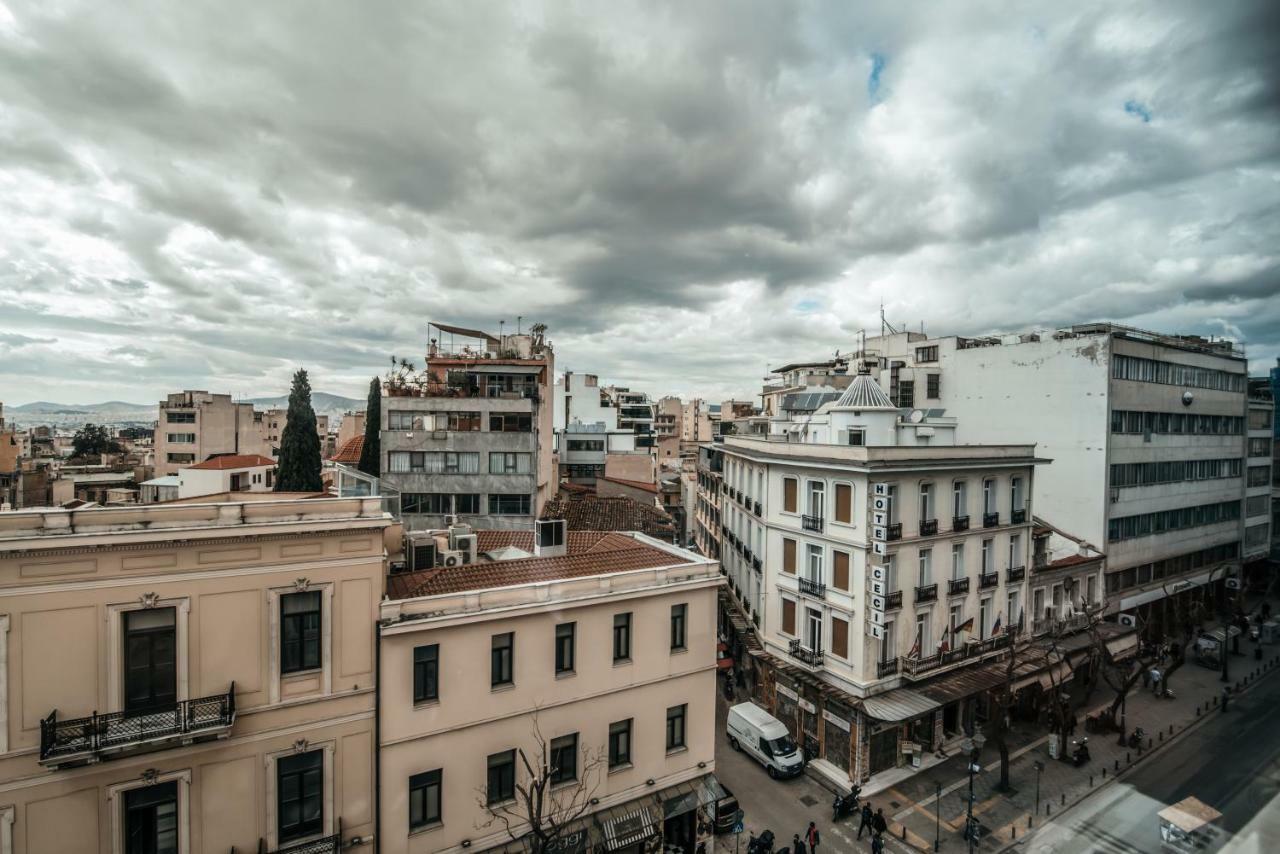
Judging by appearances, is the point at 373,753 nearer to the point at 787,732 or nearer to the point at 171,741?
the point at 171,741

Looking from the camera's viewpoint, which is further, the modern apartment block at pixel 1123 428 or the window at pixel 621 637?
the modern apartment block at pixel 1123 428

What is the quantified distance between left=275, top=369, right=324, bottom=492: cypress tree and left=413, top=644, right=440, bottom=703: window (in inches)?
1193

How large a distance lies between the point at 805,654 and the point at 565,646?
11931 mm

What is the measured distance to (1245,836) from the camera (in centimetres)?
313

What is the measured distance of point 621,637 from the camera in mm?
16766

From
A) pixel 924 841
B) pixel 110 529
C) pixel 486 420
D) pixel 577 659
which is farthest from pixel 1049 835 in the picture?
pixel 486 420

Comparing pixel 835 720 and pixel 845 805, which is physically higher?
pixel 835 720

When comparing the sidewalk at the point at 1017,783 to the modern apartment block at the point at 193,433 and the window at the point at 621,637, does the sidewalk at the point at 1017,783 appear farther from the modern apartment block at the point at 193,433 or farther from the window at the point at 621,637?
the modern apartment block at the point at 193,433

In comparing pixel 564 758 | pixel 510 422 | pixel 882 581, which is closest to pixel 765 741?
pixel 882 581

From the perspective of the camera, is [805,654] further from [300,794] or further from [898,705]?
[300,794]

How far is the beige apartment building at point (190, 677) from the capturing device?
1111 centimetres

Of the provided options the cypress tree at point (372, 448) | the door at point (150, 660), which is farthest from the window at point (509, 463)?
the door at point (150, 660)

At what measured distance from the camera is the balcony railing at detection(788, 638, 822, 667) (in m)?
23.3

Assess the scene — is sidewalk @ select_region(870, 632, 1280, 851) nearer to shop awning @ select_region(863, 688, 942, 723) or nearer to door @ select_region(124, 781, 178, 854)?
shop awning @ select_region(863, 688, 942, 723)
